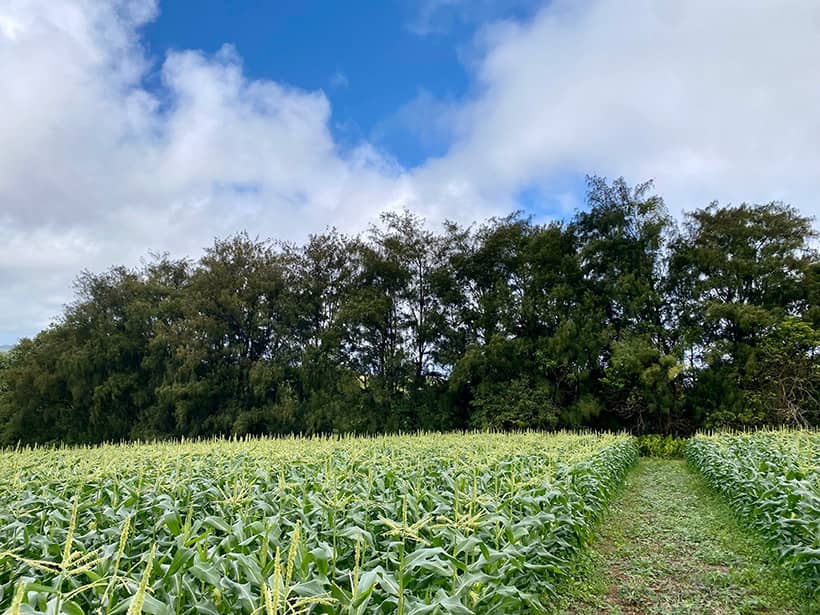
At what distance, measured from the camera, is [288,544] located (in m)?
2.79

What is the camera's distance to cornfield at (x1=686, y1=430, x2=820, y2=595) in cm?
414

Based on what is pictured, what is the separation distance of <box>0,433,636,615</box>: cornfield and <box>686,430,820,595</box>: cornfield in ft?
5.89

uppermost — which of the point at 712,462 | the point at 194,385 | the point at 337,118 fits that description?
the point at 337,118

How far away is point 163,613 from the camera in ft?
5.39

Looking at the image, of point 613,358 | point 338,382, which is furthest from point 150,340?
point 613,358

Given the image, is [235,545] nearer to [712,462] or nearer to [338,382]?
[712,462]

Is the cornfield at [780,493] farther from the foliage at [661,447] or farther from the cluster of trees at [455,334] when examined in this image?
the cluster of trees at [455,334]

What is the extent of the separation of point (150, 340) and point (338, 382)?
10537mm

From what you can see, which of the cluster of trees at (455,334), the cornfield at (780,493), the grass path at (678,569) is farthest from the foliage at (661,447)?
the grass path at (678,569)

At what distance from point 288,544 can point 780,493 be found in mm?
5606

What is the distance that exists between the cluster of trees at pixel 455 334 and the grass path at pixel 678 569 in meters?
12.2

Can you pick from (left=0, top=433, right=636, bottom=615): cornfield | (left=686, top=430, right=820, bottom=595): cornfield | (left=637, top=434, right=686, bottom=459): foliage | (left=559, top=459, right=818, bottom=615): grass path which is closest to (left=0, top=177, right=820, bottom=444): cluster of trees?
(left=637, top=434, right=686, bottom=459): foliage

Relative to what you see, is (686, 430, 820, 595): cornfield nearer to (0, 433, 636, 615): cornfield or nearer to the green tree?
(0, 433, 636, 615): cornfield

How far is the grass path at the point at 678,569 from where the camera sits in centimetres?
407
